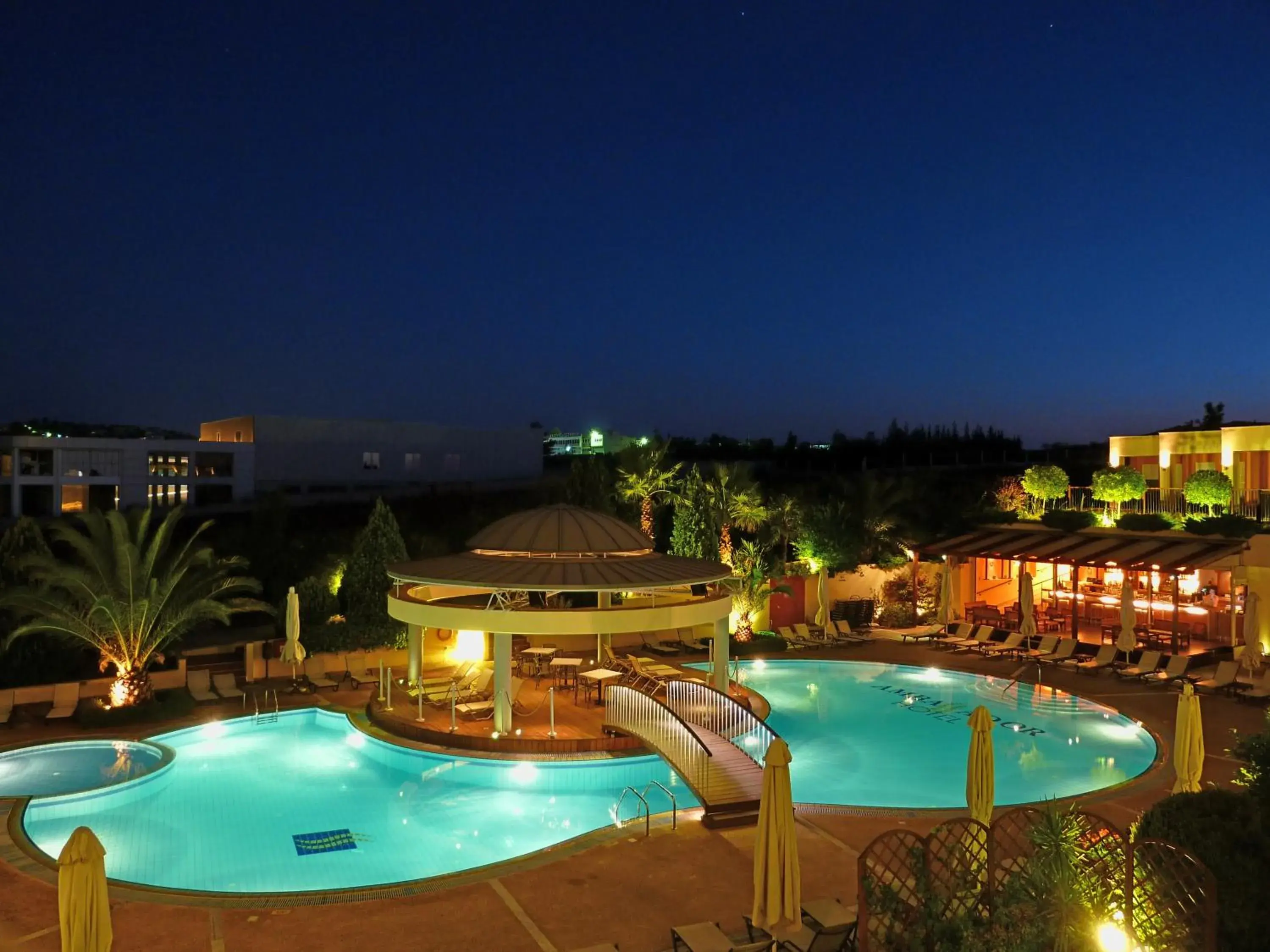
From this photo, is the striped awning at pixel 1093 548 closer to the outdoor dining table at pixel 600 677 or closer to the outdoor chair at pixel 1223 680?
the outdoor chair at pixel 1223 680

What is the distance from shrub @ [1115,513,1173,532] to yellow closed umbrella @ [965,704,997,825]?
19589 mm

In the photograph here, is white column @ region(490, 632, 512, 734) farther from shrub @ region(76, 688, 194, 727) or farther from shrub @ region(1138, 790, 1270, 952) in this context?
shrub @ region(1138, 790, 1270, 952)

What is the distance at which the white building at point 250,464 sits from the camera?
141 ft

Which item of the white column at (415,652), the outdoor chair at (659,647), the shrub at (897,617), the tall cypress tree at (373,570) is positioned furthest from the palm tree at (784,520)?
the white column at (415,652)

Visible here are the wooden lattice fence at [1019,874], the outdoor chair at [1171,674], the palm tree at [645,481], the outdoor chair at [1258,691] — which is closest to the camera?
the wooden lattice fence at [1019,874]

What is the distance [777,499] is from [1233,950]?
23766mm

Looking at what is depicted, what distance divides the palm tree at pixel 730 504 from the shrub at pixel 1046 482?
8.95 metres

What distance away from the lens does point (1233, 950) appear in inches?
265

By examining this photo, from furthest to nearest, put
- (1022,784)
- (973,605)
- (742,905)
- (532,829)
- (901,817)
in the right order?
(973,605) → (1022,784) → (532,829) → (901,817) → (742,905)

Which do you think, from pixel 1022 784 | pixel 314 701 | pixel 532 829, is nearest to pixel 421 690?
pixel 314 701

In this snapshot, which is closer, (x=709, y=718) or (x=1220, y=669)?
(x=709, y=718)

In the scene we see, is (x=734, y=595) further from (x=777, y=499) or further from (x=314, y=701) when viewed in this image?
(x=314, y=701)

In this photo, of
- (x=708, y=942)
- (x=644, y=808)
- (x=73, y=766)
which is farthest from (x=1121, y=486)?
(x=73, y=766)

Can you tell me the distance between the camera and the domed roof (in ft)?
61.7
